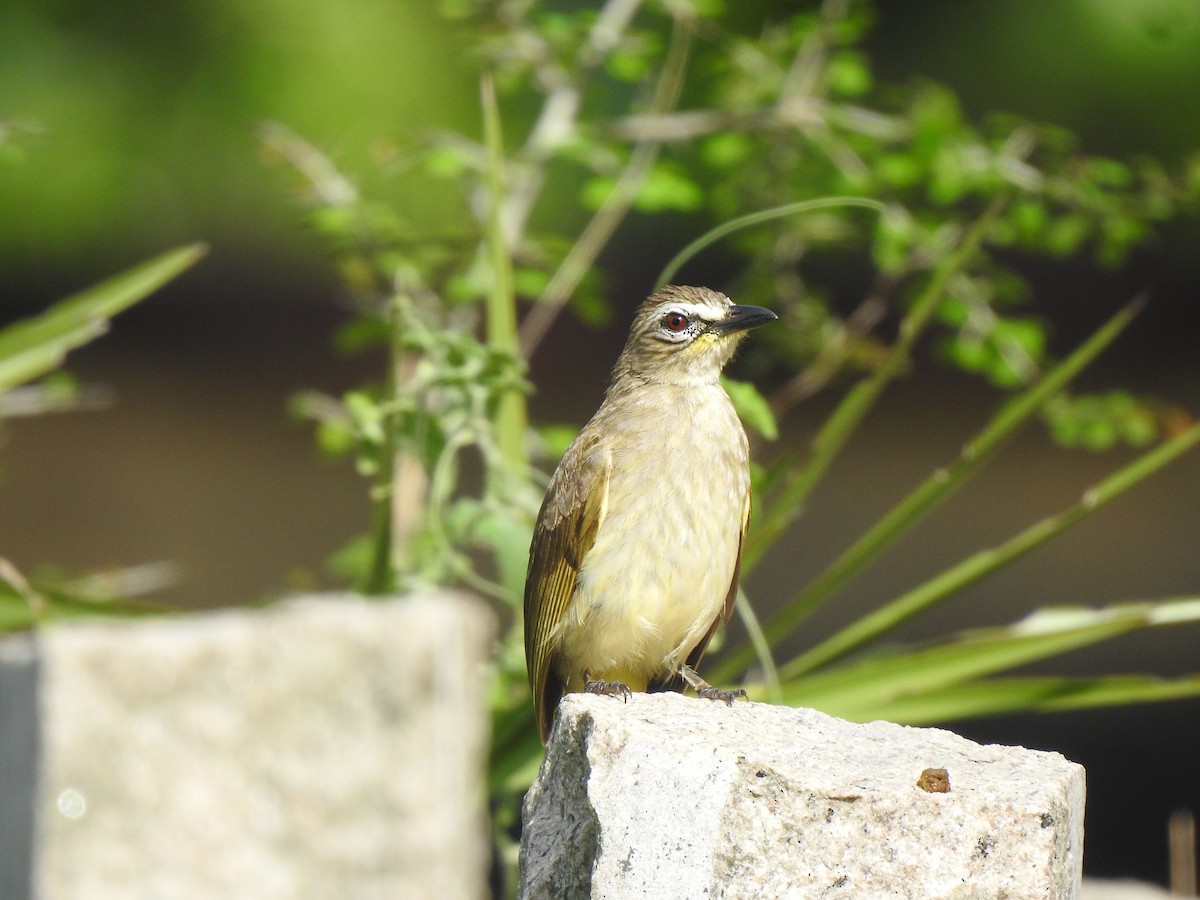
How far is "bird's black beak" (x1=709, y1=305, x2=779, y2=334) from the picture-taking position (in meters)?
2.90

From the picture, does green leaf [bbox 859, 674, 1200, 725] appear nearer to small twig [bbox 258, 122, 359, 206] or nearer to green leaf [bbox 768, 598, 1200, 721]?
green leaf [bbox 768, 598, 1200, 721]

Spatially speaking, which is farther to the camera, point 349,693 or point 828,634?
point 828,634

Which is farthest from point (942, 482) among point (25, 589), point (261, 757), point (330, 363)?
point (330, 363)

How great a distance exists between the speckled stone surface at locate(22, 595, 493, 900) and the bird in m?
0.22

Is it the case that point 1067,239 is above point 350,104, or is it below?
below

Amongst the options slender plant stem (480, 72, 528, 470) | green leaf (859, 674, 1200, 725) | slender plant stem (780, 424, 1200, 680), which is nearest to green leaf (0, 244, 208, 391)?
slender plant stem (480, 72, 528, 470)

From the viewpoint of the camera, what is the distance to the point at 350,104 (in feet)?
17.4

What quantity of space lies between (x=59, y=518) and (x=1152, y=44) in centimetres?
578

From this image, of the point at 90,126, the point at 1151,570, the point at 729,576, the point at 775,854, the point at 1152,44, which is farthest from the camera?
the point at 1151,570

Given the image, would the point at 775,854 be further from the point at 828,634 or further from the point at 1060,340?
the point at 828,634

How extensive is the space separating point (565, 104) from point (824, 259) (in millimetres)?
1958

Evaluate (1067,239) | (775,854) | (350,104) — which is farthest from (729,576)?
(350,104)

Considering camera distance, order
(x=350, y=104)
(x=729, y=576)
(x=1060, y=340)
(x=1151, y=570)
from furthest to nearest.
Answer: (x=1151, y=570) < (x=1060, y=340) < (x=350, y=104) < (x=729, y=576)

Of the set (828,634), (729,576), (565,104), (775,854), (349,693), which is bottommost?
(775,854)
